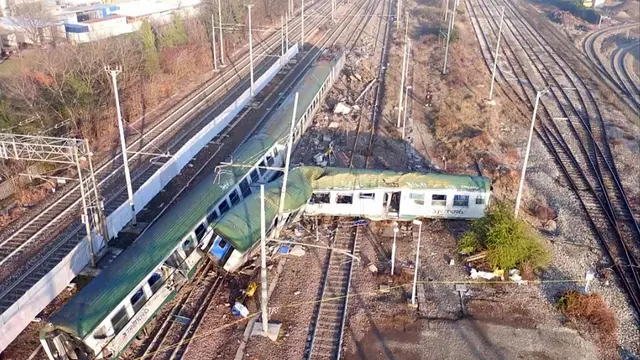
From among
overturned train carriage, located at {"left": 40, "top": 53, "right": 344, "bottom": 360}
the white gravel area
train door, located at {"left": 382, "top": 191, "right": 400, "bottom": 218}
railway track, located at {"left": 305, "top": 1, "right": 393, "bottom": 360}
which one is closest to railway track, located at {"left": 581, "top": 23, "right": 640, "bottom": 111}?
train door, located at {"left": 382, "top": 191, "right": 400, "bottom": 218}

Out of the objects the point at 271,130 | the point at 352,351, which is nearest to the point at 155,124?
the point at 271,130

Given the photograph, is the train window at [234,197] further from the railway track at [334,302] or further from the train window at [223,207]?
the railway track at [334,302]

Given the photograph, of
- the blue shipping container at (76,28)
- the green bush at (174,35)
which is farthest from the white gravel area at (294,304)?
the blue shipping container at (76,28)

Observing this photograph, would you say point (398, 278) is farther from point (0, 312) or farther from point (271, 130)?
point (0, 312)

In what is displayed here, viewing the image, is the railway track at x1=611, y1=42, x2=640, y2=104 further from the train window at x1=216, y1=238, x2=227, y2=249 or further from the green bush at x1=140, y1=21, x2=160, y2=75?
the green bush at x1=140, y1=21, x2=160, y2=75

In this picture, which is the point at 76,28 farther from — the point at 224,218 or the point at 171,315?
the point at 171,315
